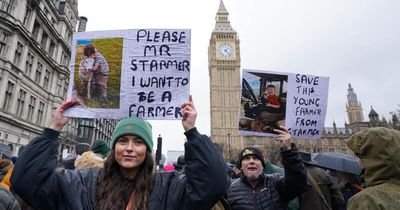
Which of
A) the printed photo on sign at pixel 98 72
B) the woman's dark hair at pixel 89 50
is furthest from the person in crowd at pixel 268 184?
the woman's dark hair at pixel 89 50

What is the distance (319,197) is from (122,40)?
3381 mm

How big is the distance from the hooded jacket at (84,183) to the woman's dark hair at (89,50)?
1.66 metres

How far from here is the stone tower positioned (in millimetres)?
110625

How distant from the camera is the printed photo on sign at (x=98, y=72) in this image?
3.26 m

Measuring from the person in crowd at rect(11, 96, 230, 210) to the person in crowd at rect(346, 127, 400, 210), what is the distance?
3.33 ft

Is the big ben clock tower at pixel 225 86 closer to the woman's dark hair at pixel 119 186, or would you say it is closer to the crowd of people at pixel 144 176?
the crowd of people at pixel 144 176

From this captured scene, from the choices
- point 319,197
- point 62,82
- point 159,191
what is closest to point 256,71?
point 319,197

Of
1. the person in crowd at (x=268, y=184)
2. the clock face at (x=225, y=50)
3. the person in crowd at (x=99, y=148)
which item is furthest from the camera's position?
the clock face at (x=225, y=50)

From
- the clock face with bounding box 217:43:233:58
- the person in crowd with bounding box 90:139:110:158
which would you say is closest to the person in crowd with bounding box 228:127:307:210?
Result: the person in crowd with bounding box 90:139:110:158

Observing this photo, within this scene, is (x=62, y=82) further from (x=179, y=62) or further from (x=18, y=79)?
(x=179, y=62)

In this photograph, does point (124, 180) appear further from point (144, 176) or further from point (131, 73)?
point (131, 73)

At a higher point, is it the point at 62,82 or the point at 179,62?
the point at 62,82

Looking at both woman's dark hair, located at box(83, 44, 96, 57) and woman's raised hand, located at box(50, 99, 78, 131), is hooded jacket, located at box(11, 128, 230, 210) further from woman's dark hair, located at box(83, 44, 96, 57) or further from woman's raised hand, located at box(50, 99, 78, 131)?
woman's dark hair, located at box(83, 44, 96, 57)

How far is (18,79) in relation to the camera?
65.7 ft
